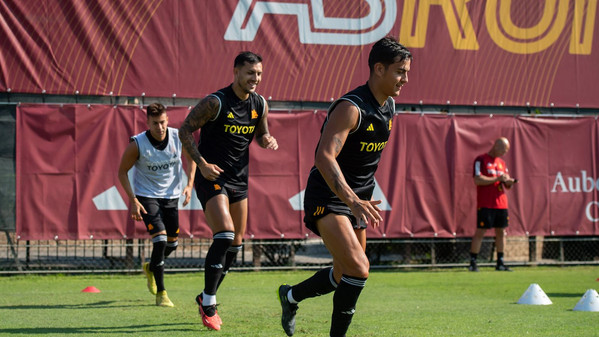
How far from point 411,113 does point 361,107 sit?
867 cm

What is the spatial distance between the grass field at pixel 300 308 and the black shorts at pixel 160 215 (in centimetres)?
80

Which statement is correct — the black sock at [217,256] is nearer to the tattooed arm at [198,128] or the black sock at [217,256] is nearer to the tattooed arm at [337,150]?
the tattooed arm at [198,128]

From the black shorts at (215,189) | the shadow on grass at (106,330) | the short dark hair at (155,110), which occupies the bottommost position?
the shadow on grass at (106,330)

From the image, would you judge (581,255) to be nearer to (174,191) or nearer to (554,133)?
(554,133)

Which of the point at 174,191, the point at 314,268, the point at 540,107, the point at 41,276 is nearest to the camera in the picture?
the point at 174,191

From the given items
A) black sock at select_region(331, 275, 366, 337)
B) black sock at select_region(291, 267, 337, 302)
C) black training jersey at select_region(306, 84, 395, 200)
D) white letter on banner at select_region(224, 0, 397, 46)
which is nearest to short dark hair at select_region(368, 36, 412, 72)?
black training jersey at select_region(306, 84, 395, 200)

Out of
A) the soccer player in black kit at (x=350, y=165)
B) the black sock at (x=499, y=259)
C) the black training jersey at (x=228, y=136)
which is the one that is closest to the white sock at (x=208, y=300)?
the black training jersey at (x=228, y=136)

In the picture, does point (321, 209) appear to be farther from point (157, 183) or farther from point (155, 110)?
point (157, 183)

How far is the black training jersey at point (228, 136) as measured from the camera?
742 cm

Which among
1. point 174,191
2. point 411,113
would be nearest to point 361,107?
point 174,191

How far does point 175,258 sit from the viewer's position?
13945 millimetres

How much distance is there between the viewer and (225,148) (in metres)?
7.47

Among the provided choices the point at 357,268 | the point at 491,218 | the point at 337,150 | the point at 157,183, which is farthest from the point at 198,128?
the point at 491,218

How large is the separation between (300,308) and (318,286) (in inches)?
101
